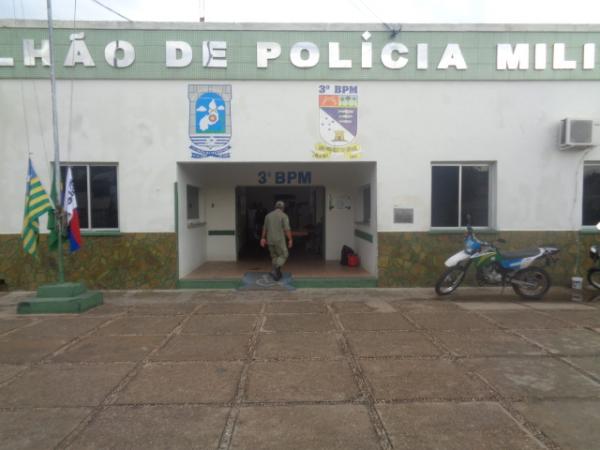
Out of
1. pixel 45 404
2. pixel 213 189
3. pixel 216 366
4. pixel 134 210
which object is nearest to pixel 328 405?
pixel 216 366

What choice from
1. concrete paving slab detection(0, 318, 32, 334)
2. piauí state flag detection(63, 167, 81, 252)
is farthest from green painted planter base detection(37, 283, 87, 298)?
piauí state flag detection(63, 167, 81, 252)

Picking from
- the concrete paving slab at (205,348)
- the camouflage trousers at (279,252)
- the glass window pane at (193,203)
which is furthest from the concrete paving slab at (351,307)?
the glass window pane at (193,203)

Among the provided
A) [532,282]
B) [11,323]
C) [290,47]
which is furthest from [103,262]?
[532,282]

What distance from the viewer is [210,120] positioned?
8.77 m

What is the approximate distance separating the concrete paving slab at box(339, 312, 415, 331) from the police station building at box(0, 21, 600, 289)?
2219mm

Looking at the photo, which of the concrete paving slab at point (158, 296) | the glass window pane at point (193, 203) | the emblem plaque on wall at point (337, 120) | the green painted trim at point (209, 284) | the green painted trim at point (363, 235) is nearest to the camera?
the concrete paving slab at point (158, 296)

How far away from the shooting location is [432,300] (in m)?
8.00

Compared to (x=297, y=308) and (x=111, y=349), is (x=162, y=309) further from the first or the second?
(x=297, y=308)

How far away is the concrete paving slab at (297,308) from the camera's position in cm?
714

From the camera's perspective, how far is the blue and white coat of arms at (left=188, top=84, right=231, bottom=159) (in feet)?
28.7

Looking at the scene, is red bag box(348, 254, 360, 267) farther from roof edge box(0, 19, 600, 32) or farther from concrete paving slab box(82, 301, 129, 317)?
concrete paving slab box(82, 301, 129, 317)

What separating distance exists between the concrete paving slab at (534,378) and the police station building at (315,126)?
170 inches

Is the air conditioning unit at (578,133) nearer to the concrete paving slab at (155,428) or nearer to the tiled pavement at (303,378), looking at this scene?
the tiled pavement at (303,378)

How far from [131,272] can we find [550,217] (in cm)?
892
